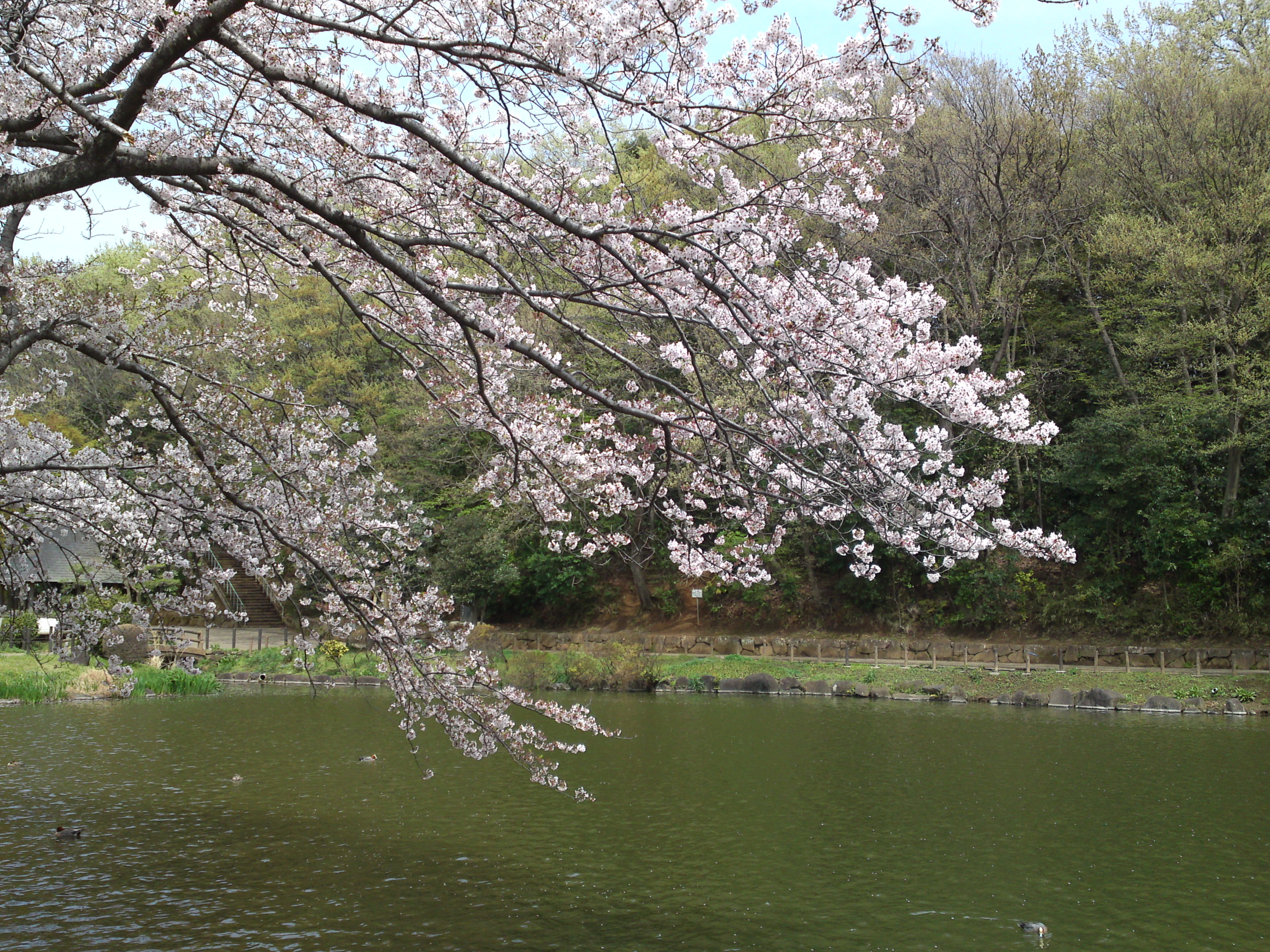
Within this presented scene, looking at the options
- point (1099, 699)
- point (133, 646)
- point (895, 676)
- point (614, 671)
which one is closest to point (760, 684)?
point (895, 676)

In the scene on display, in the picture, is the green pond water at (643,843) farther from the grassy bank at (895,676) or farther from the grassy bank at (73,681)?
the grassy bank at (895,676)

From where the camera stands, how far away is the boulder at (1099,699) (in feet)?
54.0

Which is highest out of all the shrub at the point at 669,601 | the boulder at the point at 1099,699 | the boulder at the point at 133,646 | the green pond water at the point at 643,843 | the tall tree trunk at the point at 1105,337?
the tall tree trunk at the point at 1105,337

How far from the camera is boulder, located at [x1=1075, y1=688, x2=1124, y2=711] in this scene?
1645 centimetres

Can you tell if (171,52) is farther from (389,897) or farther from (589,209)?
(389,897)

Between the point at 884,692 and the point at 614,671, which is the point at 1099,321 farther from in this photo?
the point at 614,671

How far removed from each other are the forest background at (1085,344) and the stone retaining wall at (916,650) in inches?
23.8

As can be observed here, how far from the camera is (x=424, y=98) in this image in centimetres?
422

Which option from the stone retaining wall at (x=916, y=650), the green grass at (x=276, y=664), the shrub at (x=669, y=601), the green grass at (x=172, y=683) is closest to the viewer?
the green grass at (x=172, y=683)

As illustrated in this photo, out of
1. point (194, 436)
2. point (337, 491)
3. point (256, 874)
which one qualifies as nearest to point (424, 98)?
point (194, 436)

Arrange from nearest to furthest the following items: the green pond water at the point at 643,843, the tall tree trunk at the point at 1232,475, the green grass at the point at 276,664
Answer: the green pond water at the point at 643,843 < the tall tree trunk at the point at 1232,475 < the green grass at the point at 276,664

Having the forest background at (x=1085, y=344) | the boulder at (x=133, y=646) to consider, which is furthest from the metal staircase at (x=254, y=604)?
the boulder at (x=133, y=646)

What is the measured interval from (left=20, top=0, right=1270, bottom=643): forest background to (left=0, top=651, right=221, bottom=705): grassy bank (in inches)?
190

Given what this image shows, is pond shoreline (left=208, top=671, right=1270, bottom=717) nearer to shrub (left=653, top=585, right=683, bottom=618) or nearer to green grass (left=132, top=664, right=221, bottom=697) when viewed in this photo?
green grass (left=132, top=664, right=221, bottom=697)
